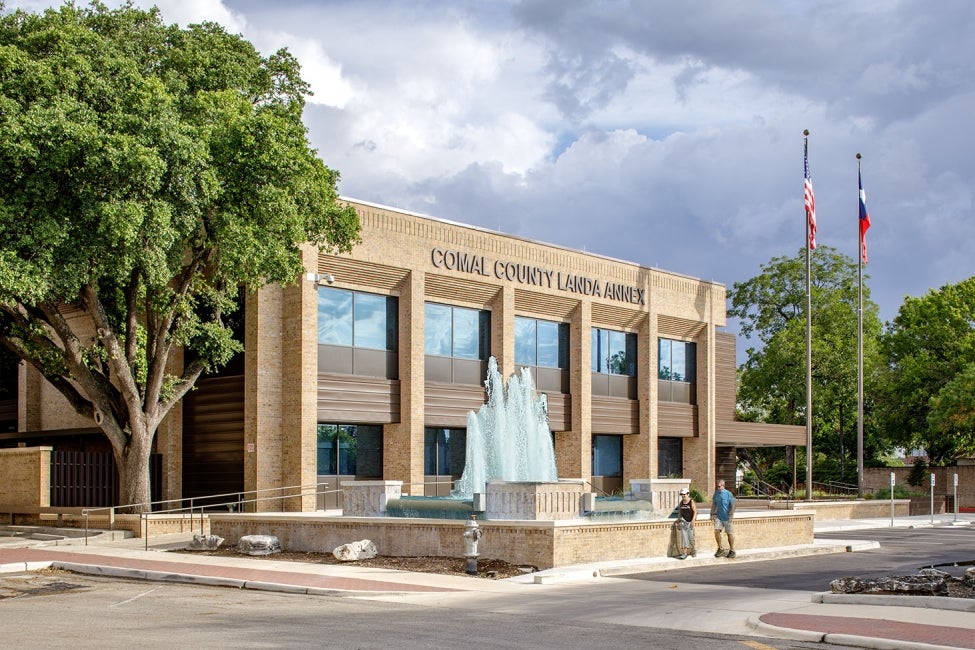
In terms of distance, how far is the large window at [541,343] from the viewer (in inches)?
1609

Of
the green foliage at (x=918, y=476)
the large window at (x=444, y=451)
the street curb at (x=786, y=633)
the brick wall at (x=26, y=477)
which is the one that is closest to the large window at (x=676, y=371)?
the large window at (x=444, y=451)

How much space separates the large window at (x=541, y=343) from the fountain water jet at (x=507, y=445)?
3.56 m

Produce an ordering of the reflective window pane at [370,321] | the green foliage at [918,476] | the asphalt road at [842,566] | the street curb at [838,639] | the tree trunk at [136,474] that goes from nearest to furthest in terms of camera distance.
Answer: the street curb at [838,639] → the asphalt road at [842,566] → the tree trunk at [136,474] → the reflective window pane at [370,321] → the green foliage at [918,476]

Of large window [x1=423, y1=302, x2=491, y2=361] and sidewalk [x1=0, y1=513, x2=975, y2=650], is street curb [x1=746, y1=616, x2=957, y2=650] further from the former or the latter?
large window [x1=423, y1=302, x2=491, y2=361]

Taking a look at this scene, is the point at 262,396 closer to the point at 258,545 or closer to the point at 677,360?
the point at 258,545

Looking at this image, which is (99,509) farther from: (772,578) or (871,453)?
(871,453)

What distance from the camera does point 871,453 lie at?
217ft

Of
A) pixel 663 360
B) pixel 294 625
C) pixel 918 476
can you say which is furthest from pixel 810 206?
pixel 294 625

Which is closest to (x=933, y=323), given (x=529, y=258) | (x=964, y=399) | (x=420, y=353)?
(x=964, y=399)

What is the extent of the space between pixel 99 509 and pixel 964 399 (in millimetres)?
38894

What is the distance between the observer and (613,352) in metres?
45.0

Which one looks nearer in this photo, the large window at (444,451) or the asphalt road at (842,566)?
the asphalt road at (842,566)

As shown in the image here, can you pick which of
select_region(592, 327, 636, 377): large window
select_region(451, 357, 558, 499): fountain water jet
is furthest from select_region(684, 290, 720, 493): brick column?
select_region(451, 357, 558, 499): fountain water jet

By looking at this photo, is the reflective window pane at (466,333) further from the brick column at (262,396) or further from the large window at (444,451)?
the brick column at (262,396)
